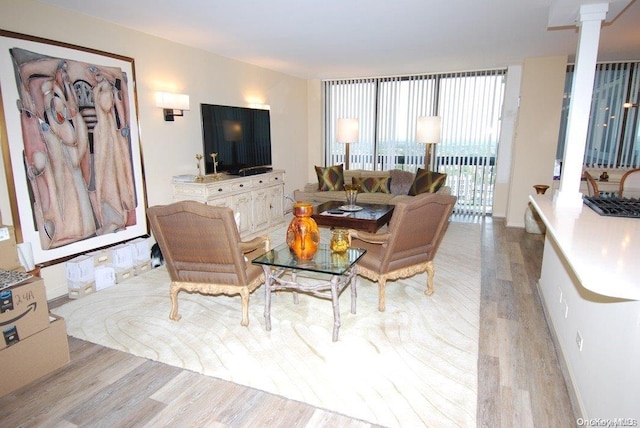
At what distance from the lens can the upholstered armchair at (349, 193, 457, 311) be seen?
9.67ft

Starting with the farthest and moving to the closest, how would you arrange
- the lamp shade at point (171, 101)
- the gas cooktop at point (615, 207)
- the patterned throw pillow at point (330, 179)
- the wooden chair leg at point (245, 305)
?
1. the patterned throw pillow at point (330, 179)
2. the lamp shade at point (171, 101)
3. the wooden chair leg at point (245, 305)
4. the gas cooktop at point (615, 207)

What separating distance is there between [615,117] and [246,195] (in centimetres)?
602

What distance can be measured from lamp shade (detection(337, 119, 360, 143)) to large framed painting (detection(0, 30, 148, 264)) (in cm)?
342

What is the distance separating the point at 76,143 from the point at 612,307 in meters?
4.21

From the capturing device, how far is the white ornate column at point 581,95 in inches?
124

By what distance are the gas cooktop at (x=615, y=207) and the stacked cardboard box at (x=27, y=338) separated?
382cm

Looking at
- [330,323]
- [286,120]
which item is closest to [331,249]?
[330,323]

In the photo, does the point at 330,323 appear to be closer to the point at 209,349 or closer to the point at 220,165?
the point at 209,349

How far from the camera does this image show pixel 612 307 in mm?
1729

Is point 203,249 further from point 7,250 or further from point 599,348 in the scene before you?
point 599,348

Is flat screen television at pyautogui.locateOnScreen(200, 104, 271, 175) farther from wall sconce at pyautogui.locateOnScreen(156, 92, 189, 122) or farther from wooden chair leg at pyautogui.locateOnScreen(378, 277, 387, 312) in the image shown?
wooden chair leg at pyautogui.locateOnScreen(378, 277, 387, 312)

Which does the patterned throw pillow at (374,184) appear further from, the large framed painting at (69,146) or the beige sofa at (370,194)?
the large framed painting at (69,146)

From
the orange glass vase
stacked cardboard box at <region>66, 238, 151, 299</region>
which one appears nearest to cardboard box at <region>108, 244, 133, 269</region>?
stacked cardboard box at <region>66, 238, 151, 299</region>

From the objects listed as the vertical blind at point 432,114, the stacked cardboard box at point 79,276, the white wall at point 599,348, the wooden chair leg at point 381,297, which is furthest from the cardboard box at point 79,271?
the vertical blind at point 432,114
